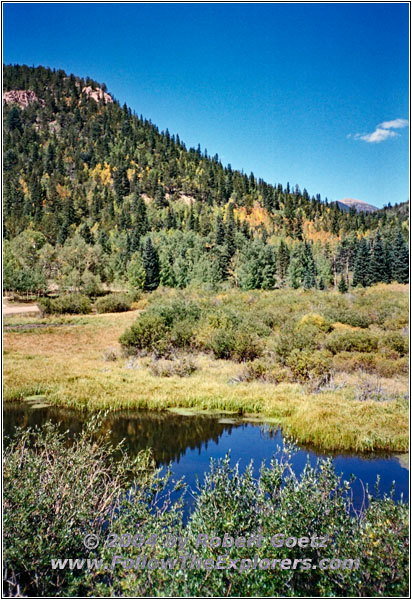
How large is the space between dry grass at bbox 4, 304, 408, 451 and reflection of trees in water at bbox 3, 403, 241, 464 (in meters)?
0.82

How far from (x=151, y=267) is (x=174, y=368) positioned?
2359 inches

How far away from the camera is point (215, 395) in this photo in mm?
14922

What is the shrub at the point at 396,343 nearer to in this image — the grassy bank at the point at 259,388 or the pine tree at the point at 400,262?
the grassy bank at the point at 259,388

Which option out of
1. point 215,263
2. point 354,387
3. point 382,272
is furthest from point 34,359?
point 382,272

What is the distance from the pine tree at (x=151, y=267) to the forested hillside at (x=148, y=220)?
28 cm

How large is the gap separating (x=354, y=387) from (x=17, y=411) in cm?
→ 1193

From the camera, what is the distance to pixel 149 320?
23828 mm

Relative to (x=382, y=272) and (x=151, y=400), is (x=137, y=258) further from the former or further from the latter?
(x=151, y=400)

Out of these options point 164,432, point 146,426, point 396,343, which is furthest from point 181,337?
point 164,432

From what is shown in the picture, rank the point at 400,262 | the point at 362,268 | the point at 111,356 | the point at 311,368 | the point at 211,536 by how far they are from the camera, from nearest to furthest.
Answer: the point at 211,536, the point at 311,368, the point at 111,356, the point at 400,262, the point at 362,268

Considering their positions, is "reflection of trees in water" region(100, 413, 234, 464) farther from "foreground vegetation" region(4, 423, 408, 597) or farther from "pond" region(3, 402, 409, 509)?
"foreground vegetation" region(4, 423, 408, 597)

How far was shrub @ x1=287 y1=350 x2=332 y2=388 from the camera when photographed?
53.3ft

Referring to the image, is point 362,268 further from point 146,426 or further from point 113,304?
point 146,426

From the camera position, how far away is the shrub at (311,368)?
16.2 meters
